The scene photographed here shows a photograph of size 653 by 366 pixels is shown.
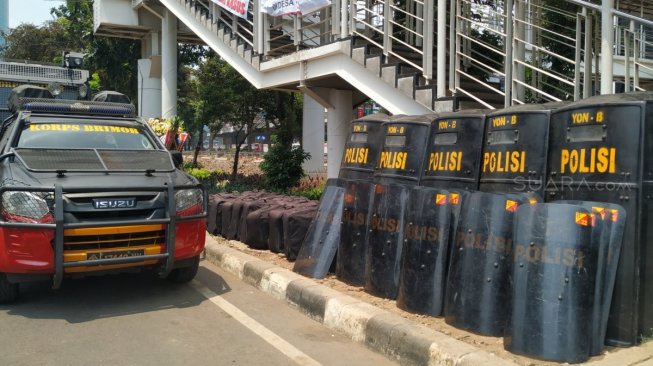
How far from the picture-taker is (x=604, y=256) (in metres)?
3.57

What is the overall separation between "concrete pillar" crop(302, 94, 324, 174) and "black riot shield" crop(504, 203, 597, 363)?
40.2 feet

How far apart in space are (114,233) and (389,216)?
8.24ft

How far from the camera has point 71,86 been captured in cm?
1127

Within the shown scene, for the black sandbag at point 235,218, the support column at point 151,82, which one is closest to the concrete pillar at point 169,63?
the support column at point 151,82

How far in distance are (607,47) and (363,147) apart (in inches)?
102

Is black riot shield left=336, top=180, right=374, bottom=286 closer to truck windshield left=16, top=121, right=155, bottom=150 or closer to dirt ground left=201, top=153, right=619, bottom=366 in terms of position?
dirt ground left=201, top=153, right=619, bottom=366

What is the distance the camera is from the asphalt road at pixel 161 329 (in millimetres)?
4164

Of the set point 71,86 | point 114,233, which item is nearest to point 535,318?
point 114,233

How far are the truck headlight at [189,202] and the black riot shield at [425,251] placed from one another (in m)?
2.25

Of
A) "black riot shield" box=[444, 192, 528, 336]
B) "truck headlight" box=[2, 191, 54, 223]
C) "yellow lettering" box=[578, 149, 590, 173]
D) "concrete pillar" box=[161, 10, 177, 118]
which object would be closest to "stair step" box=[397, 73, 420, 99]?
"black riot shield" box=[444, 192, 528, 336]

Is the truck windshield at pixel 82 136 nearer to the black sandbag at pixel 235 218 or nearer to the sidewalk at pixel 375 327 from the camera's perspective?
the black sandbag at pixel 235 218

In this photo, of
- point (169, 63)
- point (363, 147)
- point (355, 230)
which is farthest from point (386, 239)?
point (169, 63)

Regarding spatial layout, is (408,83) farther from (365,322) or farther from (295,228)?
(365,322)

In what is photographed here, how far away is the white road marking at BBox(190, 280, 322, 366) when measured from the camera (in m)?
4.19
